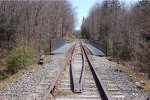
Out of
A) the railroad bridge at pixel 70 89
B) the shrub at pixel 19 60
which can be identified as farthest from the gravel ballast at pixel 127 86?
the shrub at pixel 19 60

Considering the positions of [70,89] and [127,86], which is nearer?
[70,89]

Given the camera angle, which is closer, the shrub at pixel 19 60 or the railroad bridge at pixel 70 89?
the railroad bridge at pixel 70 89

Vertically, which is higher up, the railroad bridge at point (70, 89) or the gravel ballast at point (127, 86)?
the railroad bridge at point (70, 89)

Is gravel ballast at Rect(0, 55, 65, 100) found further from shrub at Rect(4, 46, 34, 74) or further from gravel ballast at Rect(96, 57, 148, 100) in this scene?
shrub at Rect(4, 46, 34, 74)

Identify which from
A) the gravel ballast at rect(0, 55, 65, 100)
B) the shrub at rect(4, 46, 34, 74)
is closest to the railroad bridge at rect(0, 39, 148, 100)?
the gravel ballast at rect(0, 55, 65, 100)

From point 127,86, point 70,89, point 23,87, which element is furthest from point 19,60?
point 127,86

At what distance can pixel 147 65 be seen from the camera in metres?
17.7

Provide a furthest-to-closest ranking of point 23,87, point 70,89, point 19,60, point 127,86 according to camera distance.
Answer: point 19,60 < point 127,86 < point 23,87 < point 70,89

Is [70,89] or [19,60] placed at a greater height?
[19,60]

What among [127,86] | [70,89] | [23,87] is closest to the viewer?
[70,89]

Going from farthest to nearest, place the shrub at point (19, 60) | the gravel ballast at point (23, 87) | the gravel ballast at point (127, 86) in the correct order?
the shrub at point (19, 60) < the gravel ballast at point (127, 86) < the gravel ballast at point (23, 87)

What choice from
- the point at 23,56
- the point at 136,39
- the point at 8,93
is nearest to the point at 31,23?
the point at 136,39

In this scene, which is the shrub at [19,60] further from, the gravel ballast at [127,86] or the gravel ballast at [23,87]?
the gravel ballast at [127,86]

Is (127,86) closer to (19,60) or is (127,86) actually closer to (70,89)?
(70,89)
